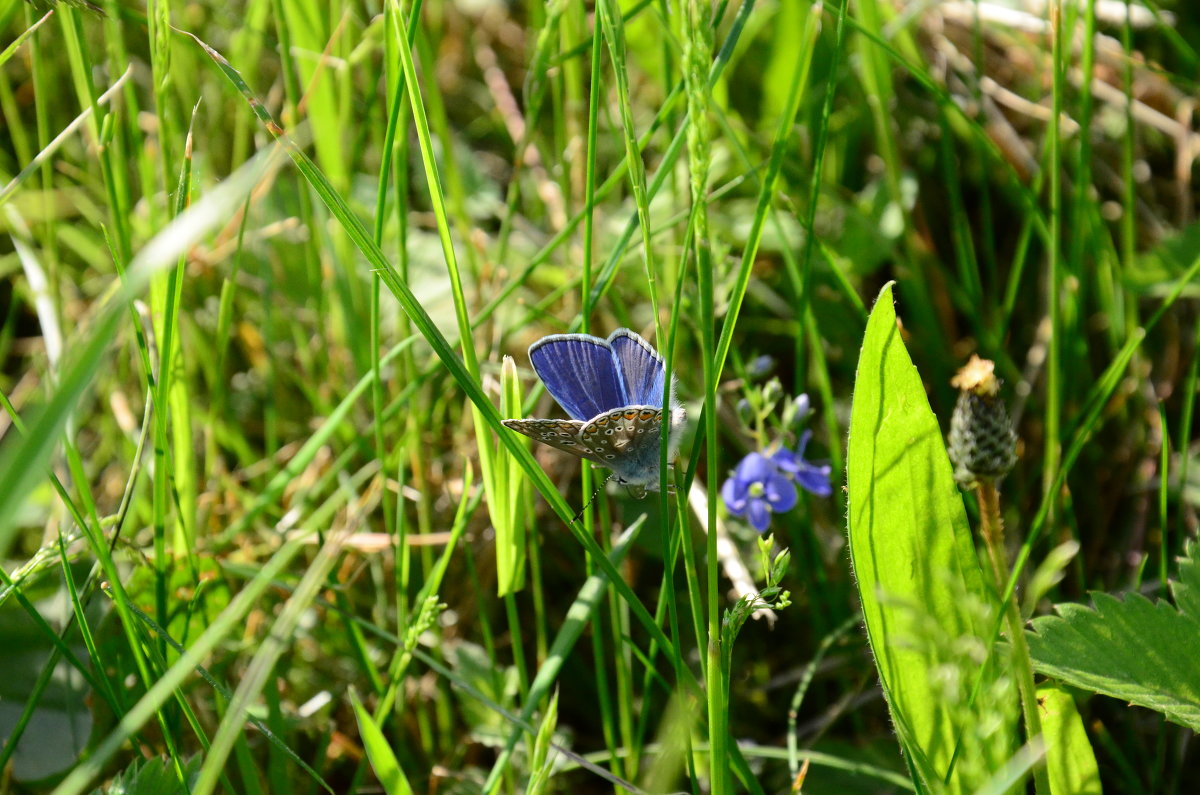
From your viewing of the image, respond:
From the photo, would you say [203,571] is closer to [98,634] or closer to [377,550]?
[98,634]

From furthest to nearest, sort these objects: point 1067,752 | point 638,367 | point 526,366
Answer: point 526,366 → point 638,367 → point 1067,752

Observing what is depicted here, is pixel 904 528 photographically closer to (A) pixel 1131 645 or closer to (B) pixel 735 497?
(A) pixel 1131 645

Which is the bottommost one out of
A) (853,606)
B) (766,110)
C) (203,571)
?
(853,606)

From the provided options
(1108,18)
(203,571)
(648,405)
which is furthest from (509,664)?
(1108,18)

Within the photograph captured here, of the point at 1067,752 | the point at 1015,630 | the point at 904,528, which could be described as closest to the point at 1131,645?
the point at 1067,752

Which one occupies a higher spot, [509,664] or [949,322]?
[949,322]

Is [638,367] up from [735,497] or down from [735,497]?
up

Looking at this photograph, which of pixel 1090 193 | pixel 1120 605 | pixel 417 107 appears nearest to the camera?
pixel 417 107
